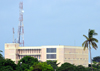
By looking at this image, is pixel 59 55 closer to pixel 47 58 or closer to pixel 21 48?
pixel 47 58

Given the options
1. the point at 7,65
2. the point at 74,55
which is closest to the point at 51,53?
the point at 74,55

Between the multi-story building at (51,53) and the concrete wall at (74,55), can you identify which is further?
the concrete wall at (74,55)

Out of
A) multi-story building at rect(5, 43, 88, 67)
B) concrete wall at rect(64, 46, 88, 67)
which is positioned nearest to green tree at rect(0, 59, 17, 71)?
multi-story building at rect(5, 43, 88, 67)

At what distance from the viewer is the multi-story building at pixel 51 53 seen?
14988 cm

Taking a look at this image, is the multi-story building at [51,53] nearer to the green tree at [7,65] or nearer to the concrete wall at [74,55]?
the concrete wall at [74,55]

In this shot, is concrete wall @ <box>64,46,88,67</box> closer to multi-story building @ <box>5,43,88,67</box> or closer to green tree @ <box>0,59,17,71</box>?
multi-story building @ <box>5,43,88,67</box>

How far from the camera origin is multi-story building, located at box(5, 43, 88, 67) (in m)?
150

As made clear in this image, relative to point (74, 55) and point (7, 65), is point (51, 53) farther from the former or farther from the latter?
point (7, 65)

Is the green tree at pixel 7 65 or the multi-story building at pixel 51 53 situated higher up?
the multi-story building at pixel 51 53

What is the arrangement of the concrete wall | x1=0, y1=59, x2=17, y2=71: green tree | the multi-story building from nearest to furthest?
x1=0, y1=59, x2=17, y2=71: green tree, the multi-story building, the concrete wall

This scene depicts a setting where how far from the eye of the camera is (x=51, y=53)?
150 metres

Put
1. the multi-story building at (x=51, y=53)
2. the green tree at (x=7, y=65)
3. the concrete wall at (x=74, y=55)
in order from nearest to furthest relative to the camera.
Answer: the green tree at (x=7, y=65)
the multi-story building at (x=51, y=53)
the concrete wall at (x=74, y=55)

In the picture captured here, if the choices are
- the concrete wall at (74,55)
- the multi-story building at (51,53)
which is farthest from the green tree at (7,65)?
the concrete wall at (74,55)

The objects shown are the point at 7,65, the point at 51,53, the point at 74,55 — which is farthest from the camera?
the point at 74,55
